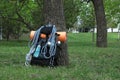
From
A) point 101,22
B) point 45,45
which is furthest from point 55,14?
point 101,22

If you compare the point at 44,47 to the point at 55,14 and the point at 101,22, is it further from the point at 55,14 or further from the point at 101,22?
the point at 101,22

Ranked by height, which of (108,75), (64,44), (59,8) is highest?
(59,8)

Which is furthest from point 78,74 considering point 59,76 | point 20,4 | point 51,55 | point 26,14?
point 26,14

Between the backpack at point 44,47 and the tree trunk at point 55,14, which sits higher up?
the tree trunk at point 55,14

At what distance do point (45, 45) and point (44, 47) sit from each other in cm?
5

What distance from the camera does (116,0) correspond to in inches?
1435

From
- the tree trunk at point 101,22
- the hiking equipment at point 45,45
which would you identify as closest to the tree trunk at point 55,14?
the hiking equipment at point 45,45

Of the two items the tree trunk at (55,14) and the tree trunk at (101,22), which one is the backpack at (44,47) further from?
the tree trunk at (101,22)

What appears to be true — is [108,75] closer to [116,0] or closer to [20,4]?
[20,4]

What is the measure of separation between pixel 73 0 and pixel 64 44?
78.8 feet

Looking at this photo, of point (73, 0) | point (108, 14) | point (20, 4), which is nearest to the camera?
point (20, 4)

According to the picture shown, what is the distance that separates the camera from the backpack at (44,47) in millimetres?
8766

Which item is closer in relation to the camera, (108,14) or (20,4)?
(20,4)

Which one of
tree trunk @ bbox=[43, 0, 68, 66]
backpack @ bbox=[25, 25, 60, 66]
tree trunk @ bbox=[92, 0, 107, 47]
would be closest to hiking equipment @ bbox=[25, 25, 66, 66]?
backpack @ bbox=[25, 25, 60, 66]
